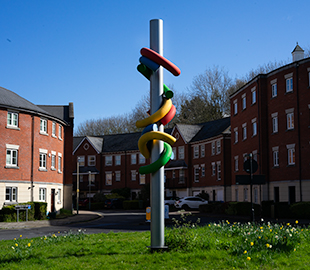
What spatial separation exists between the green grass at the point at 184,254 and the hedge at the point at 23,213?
A: 20.5 m

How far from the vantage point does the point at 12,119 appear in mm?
33906

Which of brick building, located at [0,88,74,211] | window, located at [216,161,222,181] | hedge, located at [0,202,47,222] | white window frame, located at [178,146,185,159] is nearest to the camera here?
hedge, located at [0,202,47,222]

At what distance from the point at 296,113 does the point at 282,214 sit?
28.5 ft

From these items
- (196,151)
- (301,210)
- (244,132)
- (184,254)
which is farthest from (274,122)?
(184,254)

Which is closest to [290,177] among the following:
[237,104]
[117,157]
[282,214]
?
[282,214]

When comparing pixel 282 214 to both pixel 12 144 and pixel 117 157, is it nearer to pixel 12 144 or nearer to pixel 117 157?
pixel 12 144

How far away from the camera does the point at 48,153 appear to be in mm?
38000

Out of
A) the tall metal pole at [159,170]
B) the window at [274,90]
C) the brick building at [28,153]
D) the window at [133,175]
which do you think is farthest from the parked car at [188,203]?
the tall metal pole at [159,170]

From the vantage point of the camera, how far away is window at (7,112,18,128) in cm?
3369

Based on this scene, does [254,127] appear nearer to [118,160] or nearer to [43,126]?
[43,126]

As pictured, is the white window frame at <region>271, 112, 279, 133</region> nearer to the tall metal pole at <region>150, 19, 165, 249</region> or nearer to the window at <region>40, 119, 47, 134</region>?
the window at <region>40, 119, 47, 134</region>

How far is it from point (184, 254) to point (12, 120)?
2796cm

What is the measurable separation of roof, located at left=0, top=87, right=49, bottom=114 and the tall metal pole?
2515 cm

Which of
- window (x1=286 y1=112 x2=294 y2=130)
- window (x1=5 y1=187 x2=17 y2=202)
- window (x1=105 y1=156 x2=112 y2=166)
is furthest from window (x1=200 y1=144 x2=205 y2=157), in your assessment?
window (x1=5 y1=187 x2=17 y2=202)
